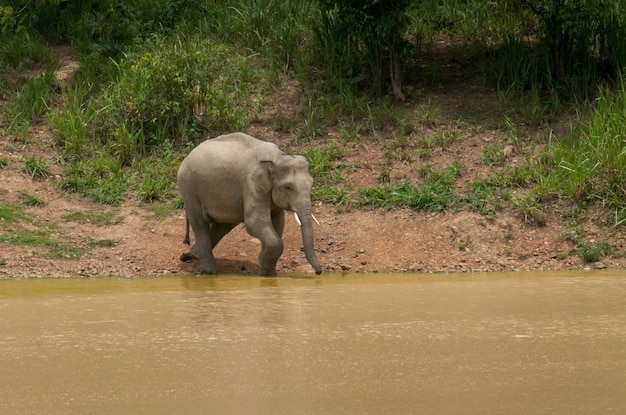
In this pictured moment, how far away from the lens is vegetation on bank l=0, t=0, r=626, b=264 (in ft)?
41.4

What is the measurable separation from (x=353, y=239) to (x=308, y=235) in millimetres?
1532

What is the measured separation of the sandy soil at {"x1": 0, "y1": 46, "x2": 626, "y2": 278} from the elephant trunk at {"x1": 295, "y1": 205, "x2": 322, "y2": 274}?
732 mm

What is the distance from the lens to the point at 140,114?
14398mm

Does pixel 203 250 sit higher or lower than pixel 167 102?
lower

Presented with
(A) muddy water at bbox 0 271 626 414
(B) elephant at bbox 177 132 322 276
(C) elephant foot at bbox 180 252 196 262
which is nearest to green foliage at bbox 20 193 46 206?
(B) elephant at bbox 177 132 322 276

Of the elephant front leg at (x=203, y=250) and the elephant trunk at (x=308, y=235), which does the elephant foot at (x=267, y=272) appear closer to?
the elephant trunk at (x=308, y=235)

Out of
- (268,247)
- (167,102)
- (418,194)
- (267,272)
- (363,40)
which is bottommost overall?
(267,272)

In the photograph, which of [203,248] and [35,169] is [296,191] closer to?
[203,248]

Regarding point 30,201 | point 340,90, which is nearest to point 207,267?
point 30,201

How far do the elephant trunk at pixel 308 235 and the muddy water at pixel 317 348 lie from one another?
0.56m

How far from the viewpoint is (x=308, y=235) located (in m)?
10.4

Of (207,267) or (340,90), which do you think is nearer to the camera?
(207,267)

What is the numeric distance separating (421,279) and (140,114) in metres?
5.60

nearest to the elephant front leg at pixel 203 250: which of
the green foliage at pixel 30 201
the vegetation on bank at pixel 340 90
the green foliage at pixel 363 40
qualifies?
the vegetation on bank at pixel 340 90
